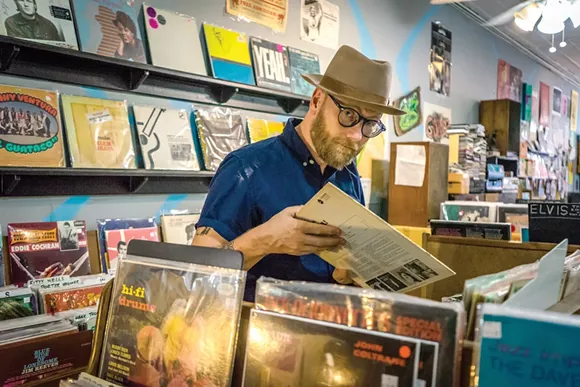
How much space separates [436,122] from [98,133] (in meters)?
3.70

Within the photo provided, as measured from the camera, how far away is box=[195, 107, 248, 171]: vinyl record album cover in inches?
108

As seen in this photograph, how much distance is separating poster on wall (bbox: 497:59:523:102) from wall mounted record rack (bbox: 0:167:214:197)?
5.10 m

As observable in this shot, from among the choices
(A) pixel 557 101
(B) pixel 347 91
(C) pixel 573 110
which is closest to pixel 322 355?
(B) pixel 347 91

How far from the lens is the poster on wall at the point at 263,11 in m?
2.97

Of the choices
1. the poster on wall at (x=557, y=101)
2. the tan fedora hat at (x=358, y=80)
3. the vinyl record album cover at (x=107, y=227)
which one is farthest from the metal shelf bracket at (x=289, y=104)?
the poster on wall at (x=557, y=101)

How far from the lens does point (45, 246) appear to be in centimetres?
216

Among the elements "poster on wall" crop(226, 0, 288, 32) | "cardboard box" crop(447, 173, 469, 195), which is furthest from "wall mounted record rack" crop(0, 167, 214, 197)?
"cardboard box" crop(447, 173, 469, 195)

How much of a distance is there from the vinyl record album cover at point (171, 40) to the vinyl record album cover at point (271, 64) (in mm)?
404

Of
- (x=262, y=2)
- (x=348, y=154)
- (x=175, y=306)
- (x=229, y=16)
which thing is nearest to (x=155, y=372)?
(x=175, y=306)

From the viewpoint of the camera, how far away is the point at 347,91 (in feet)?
5.50

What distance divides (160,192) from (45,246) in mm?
648

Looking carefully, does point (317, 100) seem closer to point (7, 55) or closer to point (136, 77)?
point (136, 77)

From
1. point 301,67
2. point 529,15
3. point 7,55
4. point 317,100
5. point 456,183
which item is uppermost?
point 529,15

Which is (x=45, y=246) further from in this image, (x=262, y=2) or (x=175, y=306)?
(x=262, y=2)
